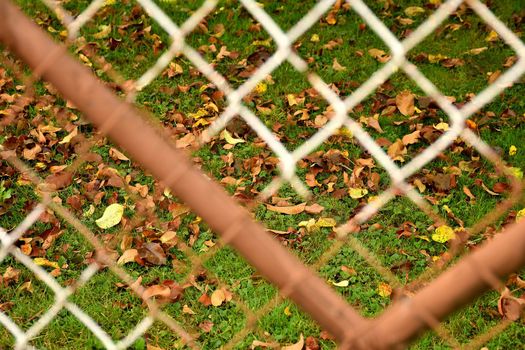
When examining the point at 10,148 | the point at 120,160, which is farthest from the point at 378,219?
the point at 10,148

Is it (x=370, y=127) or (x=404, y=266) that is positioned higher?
(x=370, y=127)

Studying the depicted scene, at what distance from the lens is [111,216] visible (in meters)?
3.15

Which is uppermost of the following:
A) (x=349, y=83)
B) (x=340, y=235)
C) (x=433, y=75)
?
(x=433, y=75)

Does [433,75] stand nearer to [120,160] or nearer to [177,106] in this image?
[177,106]

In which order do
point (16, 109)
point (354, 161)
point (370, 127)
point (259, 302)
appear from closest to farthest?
1. point (259, 302)
2. point (354, 161)
3. point (370, 127)
4. point (16, 109)

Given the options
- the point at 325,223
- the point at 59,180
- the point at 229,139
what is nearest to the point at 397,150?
the point at 325,223

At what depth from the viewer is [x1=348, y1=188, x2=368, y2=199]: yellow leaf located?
A: 124 inches

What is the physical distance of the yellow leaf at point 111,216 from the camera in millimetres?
3109

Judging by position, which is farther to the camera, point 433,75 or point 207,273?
point 433,75

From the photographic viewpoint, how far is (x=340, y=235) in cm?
296

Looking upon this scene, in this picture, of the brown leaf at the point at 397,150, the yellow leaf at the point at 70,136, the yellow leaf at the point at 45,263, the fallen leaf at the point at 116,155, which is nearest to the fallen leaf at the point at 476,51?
the brown leaf at the point at 397,150

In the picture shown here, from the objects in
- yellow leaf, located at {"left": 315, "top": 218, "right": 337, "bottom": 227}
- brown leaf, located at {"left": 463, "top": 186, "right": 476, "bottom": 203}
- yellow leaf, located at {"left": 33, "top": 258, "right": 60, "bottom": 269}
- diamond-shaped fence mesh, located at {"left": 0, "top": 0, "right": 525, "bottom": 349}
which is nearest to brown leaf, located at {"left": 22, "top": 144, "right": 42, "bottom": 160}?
diamond-shaped fence mesh, located at {"left": 0, "top": 0, "right": 525, "bottom": 349}

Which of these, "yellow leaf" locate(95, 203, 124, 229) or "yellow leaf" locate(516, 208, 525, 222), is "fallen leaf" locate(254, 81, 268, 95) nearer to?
"yellow leaf" locate(95, 203, 124, 229)

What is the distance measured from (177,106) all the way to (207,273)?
1.38 meters
